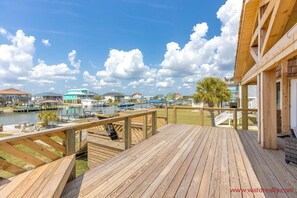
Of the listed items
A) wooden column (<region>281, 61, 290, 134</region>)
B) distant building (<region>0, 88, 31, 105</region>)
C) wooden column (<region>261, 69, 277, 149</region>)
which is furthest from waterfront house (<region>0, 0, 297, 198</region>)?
distant building (<region>0, 88, 31, 105</region>)

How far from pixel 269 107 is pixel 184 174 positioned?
104 inches

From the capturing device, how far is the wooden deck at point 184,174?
2184 millimetres

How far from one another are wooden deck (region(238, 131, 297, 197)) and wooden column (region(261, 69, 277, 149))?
292 mm

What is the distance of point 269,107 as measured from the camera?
3.90 m

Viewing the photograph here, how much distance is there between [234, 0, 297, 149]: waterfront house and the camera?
2703 millimetres

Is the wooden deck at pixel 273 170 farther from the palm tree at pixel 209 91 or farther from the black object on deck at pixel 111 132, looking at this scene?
the palm tree at pixel 209 91

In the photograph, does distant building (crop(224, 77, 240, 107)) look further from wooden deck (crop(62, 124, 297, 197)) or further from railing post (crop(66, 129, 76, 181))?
railing post (crop(66, 129, 76, 181))

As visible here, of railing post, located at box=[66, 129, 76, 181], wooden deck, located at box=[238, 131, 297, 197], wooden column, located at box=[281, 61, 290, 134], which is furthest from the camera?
wooden column, located at box=[281, 61, 290, 134]

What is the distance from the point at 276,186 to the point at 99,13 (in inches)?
588

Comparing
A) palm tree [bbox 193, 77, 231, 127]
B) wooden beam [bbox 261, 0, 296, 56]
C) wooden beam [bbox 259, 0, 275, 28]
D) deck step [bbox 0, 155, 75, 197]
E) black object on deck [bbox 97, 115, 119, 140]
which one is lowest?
black object on deck [bbox 97, 115, 119, 140]

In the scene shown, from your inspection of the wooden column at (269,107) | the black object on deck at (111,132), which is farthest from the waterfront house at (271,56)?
the black object on deck at (111,132)

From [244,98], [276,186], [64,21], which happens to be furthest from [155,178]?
[64,21]

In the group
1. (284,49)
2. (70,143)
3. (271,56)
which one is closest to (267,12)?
(271,56)

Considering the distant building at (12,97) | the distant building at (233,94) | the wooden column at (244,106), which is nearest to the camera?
the wooden column at (244,106)
